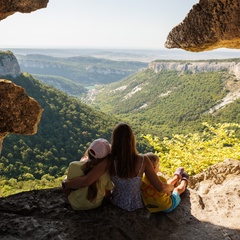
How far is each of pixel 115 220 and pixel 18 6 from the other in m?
4.21

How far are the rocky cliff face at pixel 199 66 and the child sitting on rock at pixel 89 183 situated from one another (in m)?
128

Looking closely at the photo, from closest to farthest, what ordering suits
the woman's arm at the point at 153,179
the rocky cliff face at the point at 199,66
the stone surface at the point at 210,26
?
the woman's arm at the point at 153,179 < the stone surface at the point at 210,26 < the rocky cliff face at the point at 199,66

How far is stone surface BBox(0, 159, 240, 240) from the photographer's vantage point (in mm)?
4102

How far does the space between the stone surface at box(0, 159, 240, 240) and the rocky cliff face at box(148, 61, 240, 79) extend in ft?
416

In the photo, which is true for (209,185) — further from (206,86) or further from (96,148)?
(206,86)

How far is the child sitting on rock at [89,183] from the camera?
4.14m

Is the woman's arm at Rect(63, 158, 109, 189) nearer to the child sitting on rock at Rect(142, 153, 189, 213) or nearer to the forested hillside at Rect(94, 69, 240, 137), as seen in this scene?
the child sitting on rock at Rect(142, 153, 189, 213)

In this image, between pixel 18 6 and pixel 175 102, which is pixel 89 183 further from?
pixel 175 102

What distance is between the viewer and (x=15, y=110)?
213 inches

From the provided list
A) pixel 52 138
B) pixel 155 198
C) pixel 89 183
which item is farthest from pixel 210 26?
pixel 52 138

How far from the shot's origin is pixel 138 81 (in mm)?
179500

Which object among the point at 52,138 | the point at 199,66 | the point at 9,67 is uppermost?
the point at 9,67

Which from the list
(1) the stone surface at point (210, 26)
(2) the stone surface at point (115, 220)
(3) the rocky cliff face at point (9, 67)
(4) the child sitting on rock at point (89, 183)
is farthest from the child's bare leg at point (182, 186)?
(3) the rocky cliff face at point (9, 67)

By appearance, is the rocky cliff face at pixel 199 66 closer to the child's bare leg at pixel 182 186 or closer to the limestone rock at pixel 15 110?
the child's bare leg at pixel 182 186
